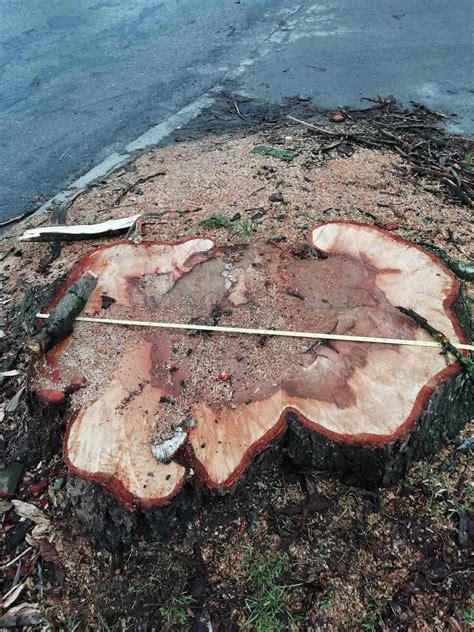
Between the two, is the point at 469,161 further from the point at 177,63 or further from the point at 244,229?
the point at 177,63

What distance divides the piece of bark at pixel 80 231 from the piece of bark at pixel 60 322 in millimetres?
1057

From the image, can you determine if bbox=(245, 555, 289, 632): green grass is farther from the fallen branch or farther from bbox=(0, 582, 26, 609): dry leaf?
the fallen branch

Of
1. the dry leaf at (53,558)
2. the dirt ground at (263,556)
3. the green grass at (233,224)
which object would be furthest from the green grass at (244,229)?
the dry leaf at (53,558)

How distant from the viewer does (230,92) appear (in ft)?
17.2

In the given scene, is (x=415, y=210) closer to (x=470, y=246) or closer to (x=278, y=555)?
(x=470, y=246)

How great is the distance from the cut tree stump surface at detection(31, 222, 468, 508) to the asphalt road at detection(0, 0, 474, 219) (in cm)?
248

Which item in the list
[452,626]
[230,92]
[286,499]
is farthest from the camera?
[230,92]

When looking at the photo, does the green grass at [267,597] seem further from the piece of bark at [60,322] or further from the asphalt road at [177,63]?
the asphalt road at [177,63]

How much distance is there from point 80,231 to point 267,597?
7.58 feet

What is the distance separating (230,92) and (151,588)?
4.75 metres

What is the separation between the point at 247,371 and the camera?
187 cm

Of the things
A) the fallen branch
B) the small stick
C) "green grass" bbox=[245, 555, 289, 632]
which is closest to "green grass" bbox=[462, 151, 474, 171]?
the fallen branch

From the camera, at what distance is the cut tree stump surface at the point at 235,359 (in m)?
1.69

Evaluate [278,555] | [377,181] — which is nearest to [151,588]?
[278,555]
